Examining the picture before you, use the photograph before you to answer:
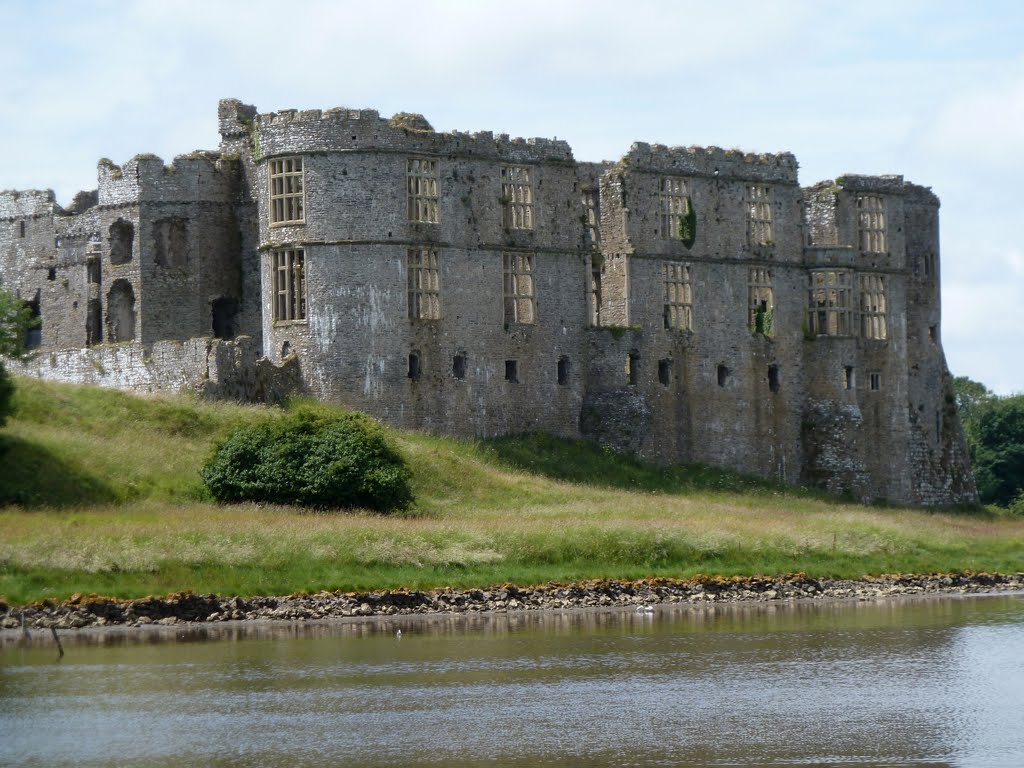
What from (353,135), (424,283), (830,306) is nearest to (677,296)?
(830,306)

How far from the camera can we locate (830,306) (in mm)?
84062

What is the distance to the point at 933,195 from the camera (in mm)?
90062

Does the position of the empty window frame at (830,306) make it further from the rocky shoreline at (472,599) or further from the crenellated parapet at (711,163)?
the rocky shoreline at (472,599)

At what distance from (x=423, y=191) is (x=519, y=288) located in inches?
206

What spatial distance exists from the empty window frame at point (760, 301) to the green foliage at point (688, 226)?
3130 millimetres

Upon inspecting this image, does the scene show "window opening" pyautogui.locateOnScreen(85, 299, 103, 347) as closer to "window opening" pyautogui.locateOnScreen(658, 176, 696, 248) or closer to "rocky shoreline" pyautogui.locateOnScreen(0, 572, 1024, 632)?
"window opening" pyautogui.locateOnScreen(658, 176, 696, 248)

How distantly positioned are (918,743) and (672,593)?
19.9 meters

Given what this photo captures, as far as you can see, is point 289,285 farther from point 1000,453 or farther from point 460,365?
point 1000,453

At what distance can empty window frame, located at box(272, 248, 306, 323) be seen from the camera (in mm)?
72062

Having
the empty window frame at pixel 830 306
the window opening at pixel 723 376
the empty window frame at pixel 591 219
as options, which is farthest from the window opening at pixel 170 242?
the empty window frame at pixel 830 306

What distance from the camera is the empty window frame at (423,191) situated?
7275cm

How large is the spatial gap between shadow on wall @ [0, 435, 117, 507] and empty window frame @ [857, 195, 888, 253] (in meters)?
35.2

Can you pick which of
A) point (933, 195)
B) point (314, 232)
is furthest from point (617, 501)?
point (933, 195)

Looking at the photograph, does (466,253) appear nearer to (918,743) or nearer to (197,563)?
(197,563)
